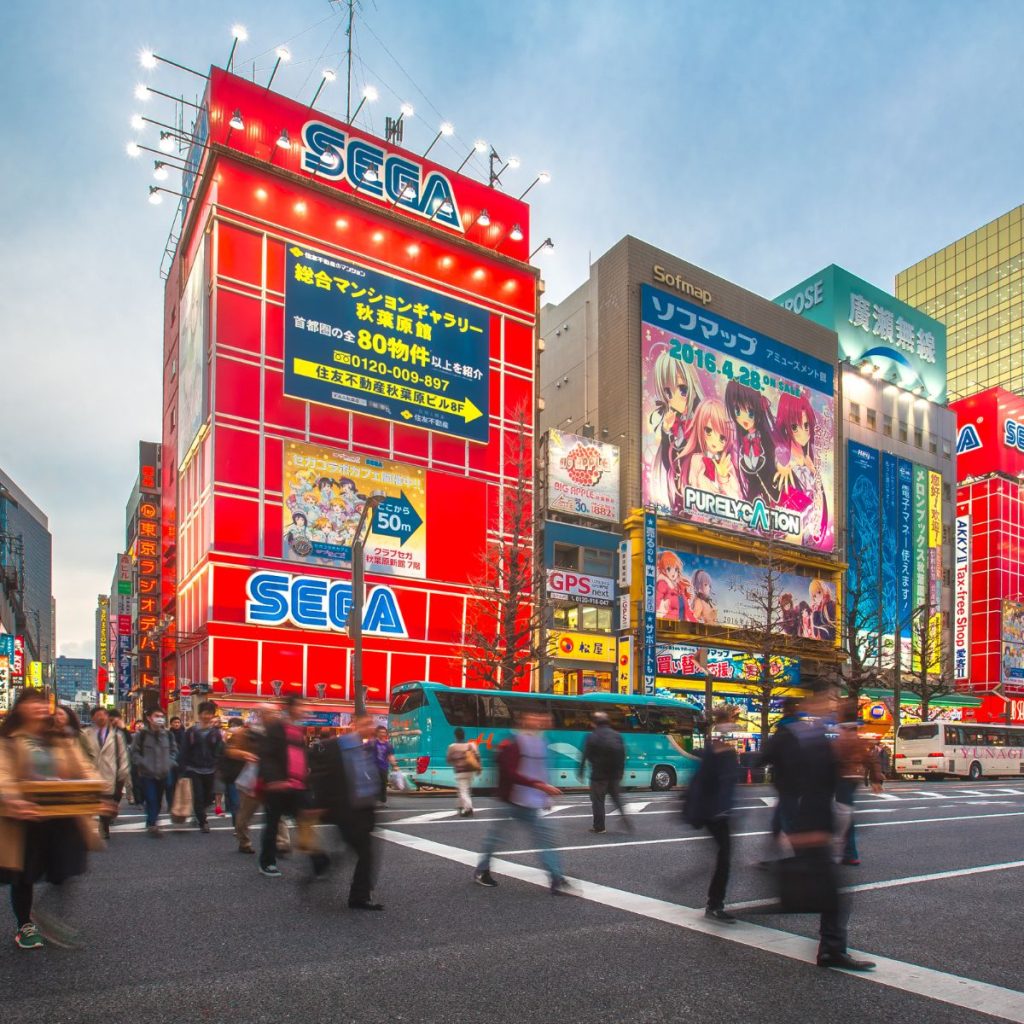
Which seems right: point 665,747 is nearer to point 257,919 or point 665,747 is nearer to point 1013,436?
point 257,919

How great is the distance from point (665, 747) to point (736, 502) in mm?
24205

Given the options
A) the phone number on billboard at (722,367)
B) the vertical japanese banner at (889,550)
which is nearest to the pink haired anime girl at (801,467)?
the phone number on billboard at (722,367)

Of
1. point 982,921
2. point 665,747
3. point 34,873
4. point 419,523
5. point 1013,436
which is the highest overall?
point 1013,436

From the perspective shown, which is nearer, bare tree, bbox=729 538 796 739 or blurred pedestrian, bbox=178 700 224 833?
blurred pedestrian, bbox=178 700 224 833

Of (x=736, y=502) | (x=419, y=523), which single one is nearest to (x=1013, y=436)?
(x=736, y=502)

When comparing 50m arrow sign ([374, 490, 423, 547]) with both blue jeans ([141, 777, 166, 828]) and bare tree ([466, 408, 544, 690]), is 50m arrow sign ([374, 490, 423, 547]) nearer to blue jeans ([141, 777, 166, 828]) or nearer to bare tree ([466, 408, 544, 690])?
bare tree ([466, 408, 544, 690])

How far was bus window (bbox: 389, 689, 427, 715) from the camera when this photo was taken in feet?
82.7

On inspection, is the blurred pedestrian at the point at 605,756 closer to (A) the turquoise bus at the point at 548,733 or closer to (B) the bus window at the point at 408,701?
(A) the turquoise bus at the point at 548,733

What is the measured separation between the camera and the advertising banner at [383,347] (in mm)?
37406

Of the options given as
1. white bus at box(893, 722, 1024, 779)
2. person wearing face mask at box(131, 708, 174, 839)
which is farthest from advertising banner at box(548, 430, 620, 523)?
person wearing face mask at box(131, 708, 174, 839)

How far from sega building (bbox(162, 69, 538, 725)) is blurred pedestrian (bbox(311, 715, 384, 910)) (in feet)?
90.4

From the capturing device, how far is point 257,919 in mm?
7332

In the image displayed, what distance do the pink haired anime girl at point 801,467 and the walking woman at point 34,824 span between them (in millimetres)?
49615

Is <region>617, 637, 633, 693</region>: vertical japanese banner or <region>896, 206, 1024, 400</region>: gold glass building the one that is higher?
<region>896, 206, 1024, 400</region>: gold glass building
